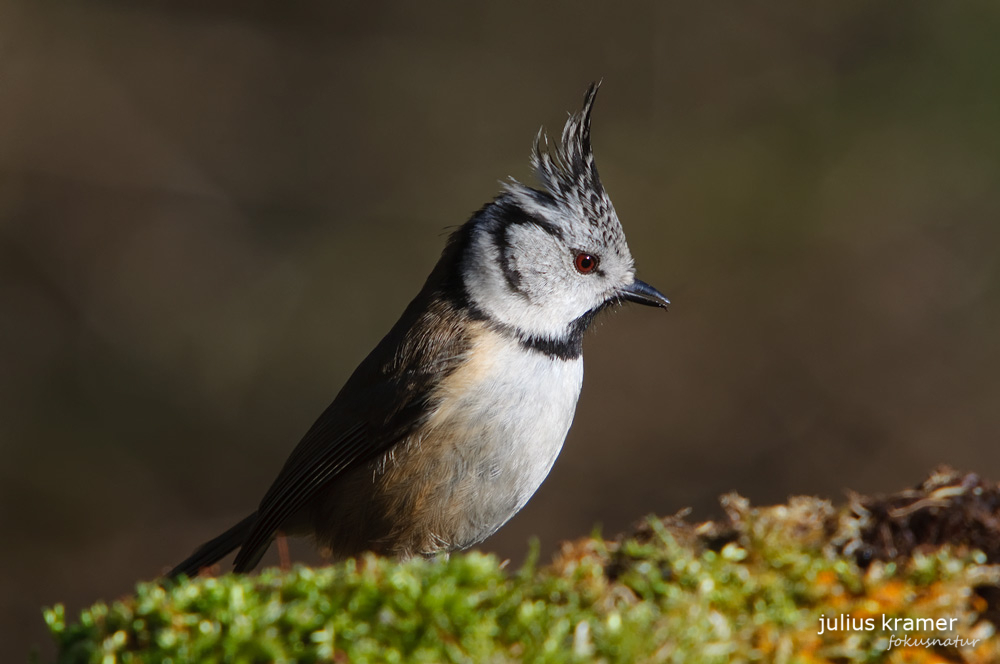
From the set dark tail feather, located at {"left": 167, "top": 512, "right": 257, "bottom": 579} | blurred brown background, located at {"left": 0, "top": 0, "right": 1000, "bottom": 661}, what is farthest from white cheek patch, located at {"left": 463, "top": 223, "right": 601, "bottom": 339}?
blurred brown background, located at {"left": 0, "top": 0, "right": 1000, "bottom": 661}

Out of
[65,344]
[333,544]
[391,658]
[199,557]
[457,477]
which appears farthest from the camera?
[65,344]

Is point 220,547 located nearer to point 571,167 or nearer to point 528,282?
point 528,282

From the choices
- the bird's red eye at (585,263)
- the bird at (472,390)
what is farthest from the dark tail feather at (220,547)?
the bird's red eye at (585,263)

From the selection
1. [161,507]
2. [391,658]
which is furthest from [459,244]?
[161,507]

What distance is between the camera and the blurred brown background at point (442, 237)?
705 centimetres

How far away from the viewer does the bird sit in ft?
10.7

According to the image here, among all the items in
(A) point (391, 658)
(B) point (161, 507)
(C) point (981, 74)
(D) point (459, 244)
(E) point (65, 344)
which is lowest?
(B) point (161, 507)

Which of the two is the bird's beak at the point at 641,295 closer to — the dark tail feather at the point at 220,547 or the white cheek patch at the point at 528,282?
the white cheek patch at the point at 528,282

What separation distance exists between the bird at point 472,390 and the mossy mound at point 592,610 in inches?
60.1

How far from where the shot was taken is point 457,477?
3.24m

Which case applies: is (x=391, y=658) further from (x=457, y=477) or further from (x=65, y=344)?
(x=65, y=344)

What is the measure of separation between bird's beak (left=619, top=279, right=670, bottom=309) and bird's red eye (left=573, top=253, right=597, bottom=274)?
7.9 inches

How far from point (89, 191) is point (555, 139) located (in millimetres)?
5588

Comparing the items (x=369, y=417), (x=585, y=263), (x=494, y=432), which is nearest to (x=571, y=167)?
(x=585, y=263)
